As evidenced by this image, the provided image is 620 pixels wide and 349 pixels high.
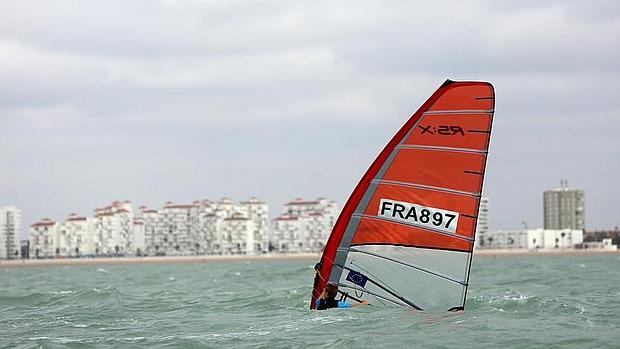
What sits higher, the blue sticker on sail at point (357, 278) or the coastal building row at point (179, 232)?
the blue sticker on sail at point (357, 278)

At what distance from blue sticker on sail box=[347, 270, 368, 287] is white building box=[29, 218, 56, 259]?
13883cm

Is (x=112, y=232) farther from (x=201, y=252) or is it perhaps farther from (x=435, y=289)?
(x=435, y=289)

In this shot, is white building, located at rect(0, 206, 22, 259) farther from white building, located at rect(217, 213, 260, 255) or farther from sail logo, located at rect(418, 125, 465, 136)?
sail logo, located at rect(418, 125, 465, 136)

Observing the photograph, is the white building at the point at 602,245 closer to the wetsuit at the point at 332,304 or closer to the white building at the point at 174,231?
the white building at the point at 174,231

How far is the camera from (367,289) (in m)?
14.7

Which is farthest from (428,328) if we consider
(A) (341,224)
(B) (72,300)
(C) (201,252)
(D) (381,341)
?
(C) (201,252)

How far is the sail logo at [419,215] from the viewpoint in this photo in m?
14.0

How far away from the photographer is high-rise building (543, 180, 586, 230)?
598 feet

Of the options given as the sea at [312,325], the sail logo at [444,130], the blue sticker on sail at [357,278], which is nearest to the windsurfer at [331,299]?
the sea at [312,325]

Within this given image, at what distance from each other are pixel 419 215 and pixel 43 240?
142 meters

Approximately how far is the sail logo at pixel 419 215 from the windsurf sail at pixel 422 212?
0.01 meters

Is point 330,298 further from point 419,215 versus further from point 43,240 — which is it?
point 43,240

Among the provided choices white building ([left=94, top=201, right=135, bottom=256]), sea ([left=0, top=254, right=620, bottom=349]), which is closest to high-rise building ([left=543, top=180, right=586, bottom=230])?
white building ([left=94, top=201, right=135, bottom=256])

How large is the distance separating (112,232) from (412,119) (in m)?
140
